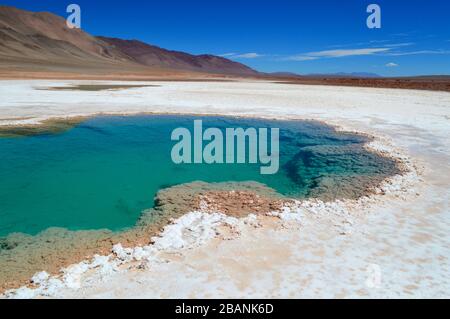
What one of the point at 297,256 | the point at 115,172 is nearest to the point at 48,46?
the point at 115,172

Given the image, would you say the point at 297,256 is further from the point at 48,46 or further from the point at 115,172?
the point at 48,46

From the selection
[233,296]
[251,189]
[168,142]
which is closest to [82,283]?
[233,296]

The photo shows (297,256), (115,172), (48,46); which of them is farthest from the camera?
(48,46)

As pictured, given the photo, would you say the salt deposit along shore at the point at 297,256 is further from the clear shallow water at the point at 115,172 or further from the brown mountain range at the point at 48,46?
the brown mountain range at the point at 48,46

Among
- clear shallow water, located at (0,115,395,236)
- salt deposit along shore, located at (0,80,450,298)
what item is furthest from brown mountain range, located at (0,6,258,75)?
salt deposit along shore, located at (0,80,450,298)

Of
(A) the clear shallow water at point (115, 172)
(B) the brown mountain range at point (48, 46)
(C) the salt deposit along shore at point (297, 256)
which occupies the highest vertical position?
(B) the brown mountain range at point (48, 46)

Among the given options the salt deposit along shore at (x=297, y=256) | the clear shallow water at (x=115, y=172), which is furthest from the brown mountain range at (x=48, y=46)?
the salt deposit along shore at (x=297, y=256)

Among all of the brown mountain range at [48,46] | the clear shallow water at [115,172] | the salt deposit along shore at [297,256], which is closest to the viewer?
the salt deposit along shore at [297,256]

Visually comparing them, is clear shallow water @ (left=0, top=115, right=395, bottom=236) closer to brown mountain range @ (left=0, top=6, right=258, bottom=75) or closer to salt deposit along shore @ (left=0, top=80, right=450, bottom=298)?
salt deposit along shore @ (left=0, top=80, right=450, bottom=298)
